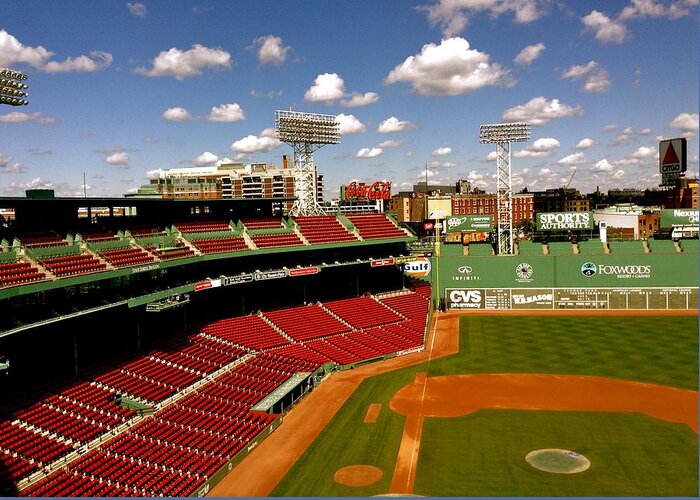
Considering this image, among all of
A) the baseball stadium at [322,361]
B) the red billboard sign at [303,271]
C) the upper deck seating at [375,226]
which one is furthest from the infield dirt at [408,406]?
the upper deck seating at [375,226]

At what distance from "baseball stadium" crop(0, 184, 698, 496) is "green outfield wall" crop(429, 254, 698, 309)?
0.86 feet

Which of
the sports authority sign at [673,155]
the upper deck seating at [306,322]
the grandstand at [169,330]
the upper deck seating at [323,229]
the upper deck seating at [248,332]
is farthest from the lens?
the upper deck seating at [323,229]

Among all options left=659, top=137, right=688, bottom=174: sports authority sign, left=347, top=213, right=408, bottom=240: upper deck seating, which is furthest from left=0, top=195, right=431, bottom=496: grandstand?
left=659, top=137, right=688, bottom=174: sports authority sign

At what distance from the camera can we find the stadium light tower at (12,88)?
39906 mm

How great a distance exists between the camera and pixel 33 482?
29.4m

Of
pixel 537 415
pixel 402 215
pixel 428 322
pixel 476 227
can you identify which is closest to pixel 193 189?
pixel 402 215

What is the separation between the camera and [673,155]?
739 inches

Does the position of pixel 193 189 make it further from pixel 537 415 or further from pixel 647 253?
pixel 537 415

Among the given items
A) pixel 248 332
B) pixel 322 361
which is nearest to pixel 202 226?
pixel 248 332

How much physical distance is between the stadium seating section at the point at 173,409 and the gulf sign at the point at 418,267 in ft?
59.0

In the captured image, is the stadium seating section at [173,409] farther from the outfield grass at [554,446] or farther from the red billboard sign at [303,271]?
the outfield grass at [554,446]

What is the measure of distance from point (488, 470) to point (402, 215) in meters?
165

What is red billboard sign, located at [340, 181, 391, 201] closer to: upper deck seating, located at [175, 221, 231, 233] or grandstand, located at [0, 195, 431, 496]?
grandstand, located at [0, 195, 431, 496]

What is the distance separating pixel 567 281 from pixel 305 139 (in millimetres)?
40125
